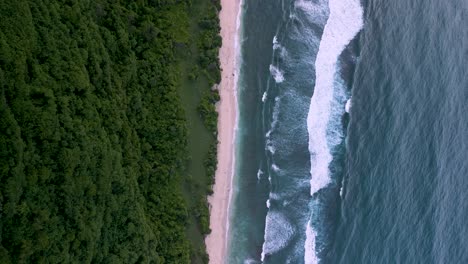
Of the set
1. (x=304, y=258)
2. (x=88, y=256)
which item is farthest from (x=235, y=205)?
(x=88, y=256)

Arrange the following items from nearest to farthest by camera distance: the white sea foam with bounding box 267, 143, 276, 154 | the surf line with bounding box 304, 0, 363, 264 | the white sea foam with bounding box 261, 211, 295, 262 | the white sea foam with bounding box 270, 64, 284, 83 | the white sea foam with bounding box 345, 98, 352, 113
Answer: the white sea foam with bounding box 261, 211, 295, 262
the white sea foam with bounding box 267, 143, 276, 154
the white sea foam with bounding box 270, 64, 284, 83
the surf line with bounding box 304, 0, 363, 264
the white sea foam with bounding box 345, 98, 352, 113

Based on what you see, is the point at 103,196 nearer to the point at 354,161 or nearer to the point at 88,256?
the point at 88,256

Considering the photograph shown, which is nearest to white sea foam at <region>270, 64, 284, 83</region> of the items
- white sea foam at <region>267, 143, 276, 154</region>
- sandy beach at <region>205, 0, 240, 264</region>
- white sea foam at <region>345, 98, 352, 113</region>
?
sandy beach at <region>205, 0, 240, 264</region>

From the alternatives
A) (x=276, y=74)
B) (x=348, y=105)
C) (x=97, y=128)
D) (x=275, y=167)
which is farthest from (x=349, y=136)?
(x=97, y=128)

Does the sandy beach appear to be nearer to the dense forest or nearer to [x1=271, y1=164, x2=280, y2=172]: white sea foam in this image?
the dense forest

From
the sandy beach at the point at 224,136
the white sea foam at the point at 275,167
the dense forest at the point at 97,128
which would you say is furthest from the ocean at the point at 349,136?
the dense forest at the point at 97,128
